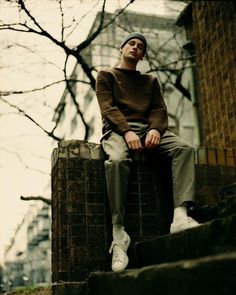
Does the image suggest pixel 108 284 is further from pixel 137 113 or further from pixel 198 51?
pixel 198 51

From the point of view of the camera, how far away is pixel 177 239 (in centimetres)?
260

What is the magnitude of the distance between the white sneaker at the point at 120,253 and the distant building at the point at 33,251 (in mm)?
46117

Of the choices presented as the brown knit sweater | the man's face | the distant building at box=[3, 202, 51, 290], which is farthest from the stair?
the distant building at box=[3, 202, 51, 290]

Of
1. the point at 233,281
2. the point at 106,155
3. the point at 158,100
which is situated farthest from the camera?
the point at 158,100

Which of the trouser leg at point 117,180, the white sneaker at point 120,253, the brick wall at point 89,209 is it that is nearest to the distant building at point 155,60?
the brick wall at point 89,209

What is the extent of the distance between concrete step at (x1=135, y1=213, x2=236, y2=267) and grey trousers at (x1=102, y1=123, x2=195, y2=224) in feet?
1.45

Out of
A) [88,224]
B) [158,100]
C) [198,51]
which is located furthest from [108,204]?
[198,51]

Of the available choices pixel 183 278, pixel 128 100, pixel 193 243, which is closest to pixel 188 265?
pixel 183 278

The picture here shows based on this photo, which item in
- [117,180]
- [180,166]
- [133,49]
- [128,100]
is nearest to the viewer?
[117,180]

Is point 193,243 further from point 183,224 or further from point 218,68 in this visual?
point 218,68

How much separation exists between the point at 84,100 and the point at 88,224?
79.0 feet

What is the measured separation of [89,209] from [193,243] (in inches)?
50.2

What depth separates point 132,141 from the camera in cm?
346

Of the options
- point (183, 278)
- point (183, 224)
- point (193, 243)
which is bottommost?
point (183, 278)
